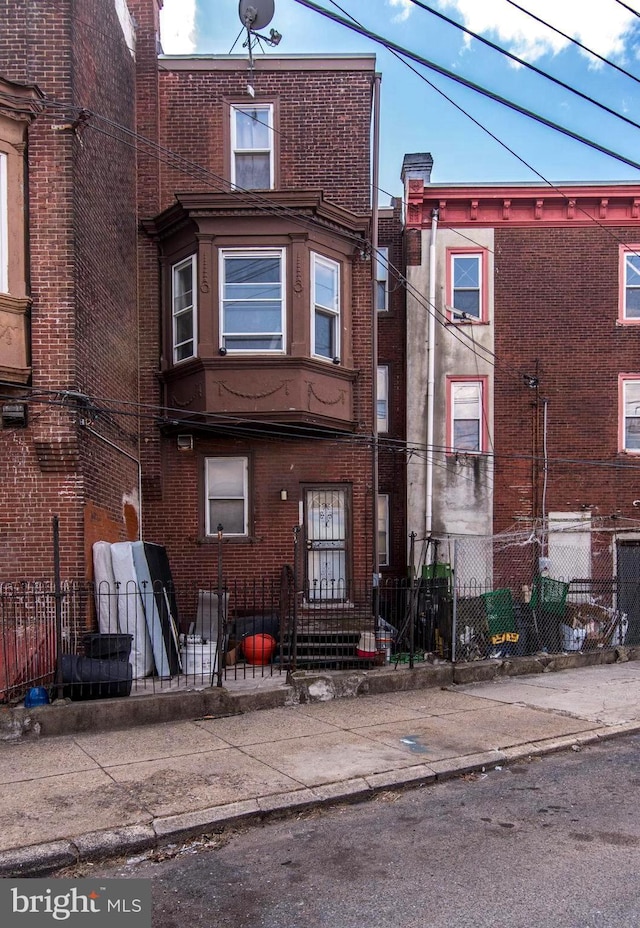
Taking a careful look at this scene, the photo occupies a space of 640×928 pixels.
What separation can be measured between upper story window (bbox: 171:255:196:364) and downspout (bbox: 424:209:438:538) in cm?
582

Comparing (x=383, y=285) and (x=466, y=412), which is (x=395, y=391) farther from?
(x=383, y=285)

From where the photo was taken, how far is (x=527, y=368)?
16.9m

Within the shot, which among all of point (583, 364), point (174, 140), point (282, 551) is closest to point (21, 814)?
point (282, 551)

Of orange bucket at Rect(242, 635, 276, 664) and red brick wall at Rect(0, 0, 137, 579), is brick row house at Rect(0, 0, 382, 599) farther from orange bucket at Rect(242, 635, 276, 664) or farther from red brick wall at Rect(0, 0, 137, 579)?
orange bucket at Rect(242, 635, 276, 664)

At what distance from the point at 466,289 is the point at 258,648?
9.55 m

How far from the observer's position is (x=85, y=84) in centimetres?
1070

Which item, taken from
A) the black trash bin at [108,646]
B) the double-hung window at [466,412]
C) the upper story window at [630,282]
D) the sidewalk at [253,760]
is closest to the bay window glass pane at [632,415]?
the upper story window at [630,282]

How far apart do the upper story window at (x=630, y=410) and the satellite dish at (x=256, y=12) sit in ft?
32.9

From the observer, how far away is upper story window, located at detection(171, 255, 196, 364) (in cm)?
1310

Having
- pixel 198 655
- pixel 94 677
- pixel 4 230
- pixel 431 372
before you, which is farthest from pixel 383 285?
pixel 94 677

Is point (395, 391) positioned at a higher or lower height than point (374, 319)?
lower

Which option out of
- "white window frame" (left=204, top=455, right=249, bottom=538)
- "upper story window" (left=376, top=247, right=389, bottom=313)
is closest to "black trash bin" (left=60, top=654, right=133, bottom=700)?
"white window frame" (left=204, top=455, right=249, bottom=538)

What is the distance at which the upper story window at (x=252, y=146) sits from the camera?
1391 cm

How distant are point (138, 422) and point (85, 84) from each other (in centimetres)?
518
